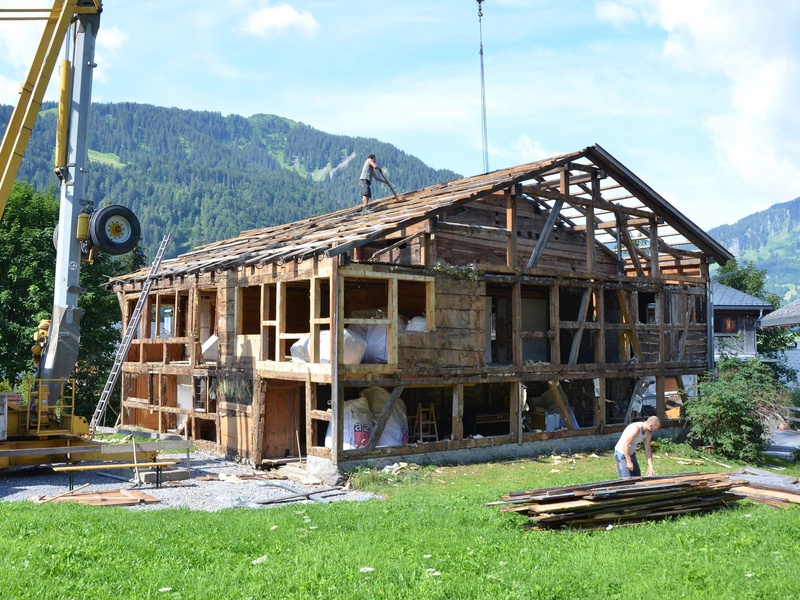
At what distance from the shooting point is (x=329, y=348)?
16266 mm

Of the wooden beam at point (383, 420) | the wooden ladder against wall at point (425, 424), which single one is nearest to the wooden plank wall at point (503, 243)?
the wooden ladder against wall at point (425, 424)

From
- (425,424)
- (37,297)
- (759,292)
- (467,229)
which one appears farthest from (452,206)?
(759,292)

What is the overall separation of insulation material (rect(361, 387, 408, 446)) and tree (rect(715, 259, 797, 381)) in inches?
Answer: 1014

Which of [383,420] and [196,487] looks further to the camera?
[383,420]

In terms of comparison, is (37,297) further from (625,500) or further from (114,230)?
(625,500)

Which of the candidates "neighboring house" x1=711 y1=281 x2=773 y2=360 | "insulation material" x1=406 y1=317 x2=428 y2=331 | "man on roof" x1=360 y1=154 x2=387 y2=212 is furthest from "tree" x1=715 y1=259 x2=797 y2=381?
"insulation material" x1=406 y1=317 x2=428 y2=331

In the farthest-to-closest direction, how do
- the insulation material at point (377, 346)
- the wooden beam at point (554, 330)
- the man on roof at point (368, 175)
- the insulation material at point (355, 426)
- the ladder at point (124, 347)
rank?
1. the ladder at point (124, 347)
2. the man on roof at point (368, 175)
3. the wooden beam at point (554, 330)
4. the insulation material at point (377, 346)
5. the insulation material at point (355, 426)

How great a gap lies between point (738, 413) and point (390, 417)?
978cm

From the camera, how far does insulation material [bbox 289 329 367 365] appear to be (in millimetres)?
16000

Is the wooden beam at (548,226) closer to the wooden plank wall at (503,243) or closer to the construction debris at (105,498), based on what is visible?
the wooden plank wall at (503,243)

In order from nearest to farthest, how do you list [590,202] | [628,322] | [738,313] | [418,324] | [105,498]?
[105,498]
[418,324]
[590,202]
[628,322]
[738,313]

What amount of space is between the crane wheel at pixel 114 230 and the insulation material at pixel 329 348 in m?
4.22

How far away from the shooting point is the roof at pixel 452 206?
17.1 m

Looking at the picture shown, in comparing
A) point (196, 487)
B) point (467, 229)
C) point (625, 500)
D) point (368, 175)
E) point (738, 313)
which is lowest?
point (196, 487)
